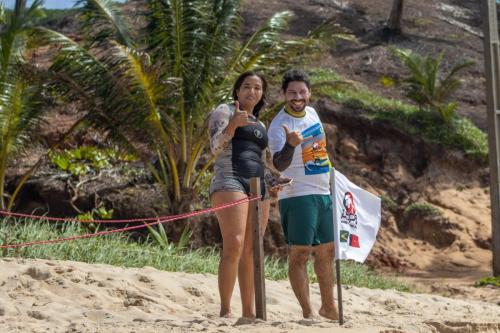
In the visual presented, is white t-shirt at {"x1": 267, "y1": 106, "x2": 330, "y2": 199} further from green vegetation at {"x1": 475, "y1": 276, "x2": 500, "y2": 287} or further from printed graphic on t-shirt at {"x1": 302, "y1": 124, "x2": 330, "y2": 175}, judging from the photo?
green vegetation at {"x1": 475, "y1": 276, "x2": 500, "y2": 287}

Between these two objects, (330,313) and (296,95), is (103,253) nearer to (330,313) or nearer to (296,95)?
(330,313)

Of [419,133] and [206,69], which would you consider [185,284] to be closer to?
[206,69]

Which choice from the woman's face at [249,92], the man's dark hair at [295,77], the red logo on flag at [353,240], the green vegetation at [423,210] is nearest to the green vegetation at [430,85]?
the green vegetation at [423,210]

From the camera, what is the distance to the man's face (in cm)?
596

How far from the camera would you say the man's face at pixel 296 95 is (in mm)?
5961

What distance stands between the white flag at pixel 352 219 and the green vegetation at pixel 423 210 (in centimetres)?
980

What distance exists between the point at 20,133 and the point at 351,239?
24.0 feet

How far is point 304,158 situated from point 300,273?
817 millimetres

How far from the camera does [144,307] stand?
6184 mm

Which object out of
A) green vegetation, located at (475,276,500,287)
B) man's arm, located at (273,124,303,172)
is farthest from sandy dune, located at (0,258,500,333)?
green vegetation, located at (475,276,500,287)

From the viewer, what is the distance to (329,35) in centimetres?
1277

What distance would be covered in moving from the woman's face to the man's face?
0.29m

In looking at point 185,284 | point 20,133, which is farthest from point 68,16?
point 185,284

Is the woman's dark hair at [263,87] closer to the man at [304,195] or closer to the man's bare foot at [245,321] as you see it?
the man at [304,195]
